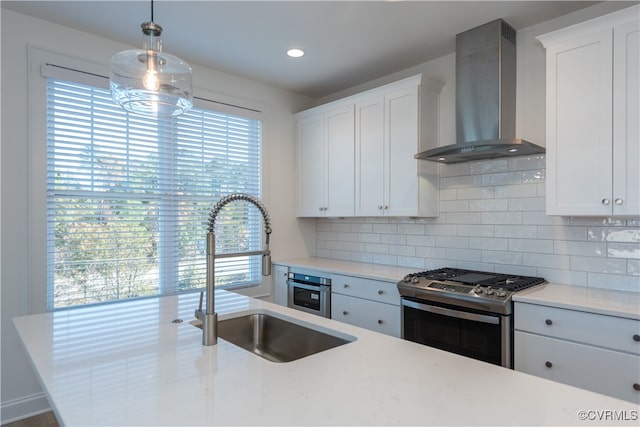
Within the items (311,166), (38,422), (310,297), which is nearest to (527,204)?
(310,297)

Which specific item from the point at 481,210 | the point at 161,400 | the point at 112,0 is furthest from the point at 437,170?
the point at 161,400

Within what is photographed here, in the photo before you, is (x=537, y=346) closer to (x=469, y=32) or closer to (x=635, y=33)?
(x=635, y=33)

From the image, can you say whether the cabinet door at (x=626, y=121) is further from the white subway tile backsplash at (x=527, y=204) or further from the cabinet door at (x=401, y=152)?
the cabinet door at (x=401, y=152)

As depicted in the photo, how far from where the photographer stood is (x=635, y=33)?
2.08 m

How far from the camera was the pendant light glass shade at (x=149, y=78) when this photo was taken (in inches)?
63.9

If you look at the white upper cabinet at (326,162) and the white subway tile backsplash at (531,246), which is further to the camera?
the white upper cabinet at (326,162)

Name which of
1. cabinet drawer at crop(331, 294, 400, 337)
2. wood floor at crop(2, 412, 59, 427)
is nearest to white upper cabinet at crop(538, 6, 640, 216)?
cabinet drawer at crop(331, 294, 400, 337)

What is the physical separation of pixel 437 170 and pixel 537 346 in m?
1.60

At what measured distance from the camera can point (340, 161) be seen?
12.4 ft

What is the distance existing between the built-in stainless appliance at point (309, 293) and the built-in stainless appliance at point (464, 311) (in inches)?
33.7

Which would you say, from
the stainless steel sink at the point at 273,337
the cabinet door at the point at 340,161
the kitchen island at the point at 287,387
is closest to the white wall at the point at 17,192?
the kitchen island at the point at 287,387

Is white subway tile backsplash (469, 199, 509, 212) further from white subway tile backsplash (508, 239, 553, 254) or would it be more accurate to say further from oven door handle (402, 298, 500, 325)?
oven door handle (402, 298, 500, 325)

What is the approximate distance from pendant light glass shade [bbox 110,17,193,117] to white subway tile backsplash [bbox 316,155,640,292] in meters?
2.25

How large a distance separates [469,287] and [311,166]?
7.09 feet
